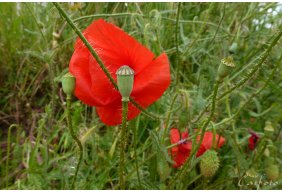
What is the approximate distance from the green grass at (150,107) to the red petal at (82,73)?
0.37 ft

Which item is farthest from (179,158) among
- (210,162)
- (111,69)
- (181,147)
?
(111,69)

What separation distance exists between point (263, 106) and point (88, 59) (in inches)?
24.6

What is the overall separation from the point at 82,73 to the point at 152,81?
11cm

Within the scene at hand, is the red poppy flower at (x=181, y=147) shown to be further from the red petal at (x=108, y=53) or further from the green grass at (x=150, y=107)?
the red petal at (x=108, y=53)

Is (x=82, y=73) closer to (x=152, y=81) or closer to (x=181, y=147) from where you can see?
(x=152, y=81)

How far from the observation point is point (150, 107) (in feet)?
3.74

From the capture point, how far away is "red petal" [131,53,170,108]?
0.77 m

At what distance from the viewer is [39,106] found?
1453 mm

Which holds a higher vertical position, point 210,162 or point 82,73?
point 82,73

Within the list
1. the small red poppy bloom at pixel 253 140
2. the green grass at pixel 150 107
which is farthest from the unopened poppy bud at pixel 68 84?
the small red poppy bloom at pixel 253 140

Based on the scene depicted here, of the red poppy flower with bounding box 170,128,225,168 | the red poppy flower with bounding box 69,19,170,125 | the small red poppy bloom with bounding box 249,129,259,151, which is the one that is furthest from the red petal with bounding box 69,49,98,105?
the small red poppy bloom with bounding box 249,129,259,151

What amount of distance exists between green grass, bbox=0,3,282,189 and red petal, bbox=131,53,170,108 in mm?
57

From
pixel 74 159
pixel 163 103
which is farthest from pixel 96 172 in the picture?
pixel 163 103

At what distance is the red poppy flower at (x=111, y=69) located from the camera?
74 cm
